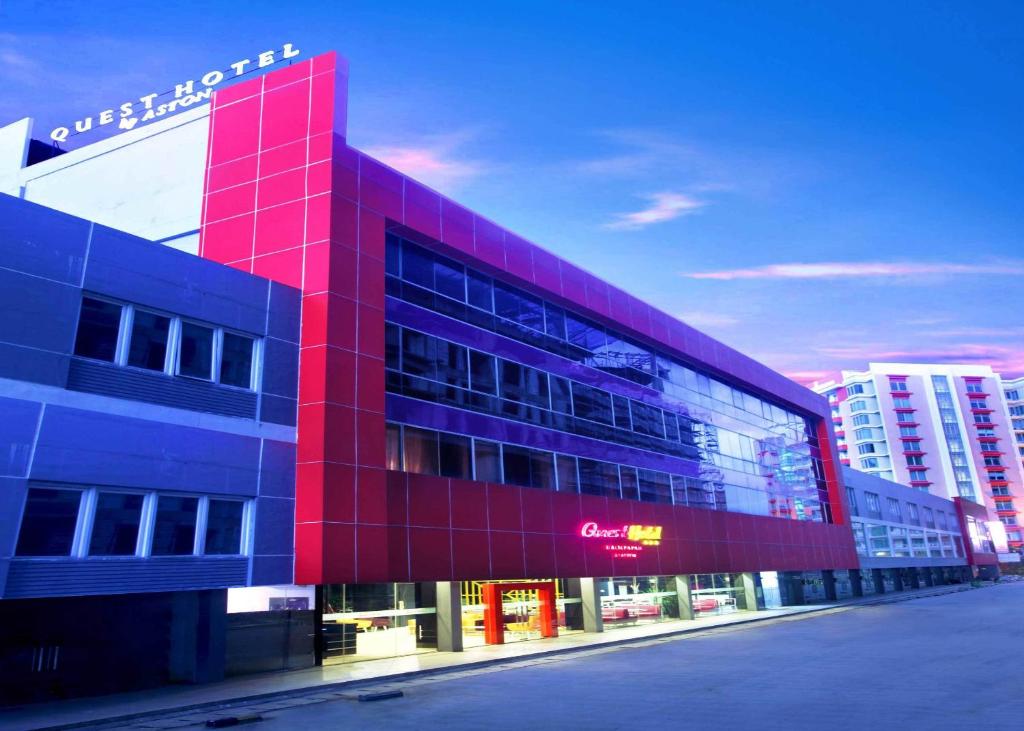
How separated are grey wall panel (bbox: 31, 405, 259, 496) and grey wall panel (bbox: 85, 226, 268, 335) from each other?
11.3 feet

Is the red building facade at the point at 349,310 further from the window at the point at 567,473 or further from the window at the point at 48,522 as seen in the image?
the window at the point at 48,522

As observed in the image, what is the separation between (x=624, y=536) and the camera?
121 ft

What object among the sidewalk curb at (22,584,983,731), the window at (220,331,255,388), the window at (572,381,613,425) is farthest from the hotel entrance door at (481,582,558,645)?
the window at (220,331,255,388)

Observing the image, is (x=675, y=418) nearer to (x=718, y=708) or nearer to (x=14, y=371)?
(x=718, y=708)

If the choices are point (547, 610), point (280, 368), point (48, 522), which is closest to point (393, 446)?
point (280, 368)

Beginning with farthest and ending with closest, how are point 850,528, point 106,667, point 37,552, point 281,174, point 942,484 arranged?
1. point 942,484
2. point 850,528
3. point 281,174
4. point 106,667
5. point 37,552

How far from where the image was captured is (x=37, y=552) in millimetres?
17594

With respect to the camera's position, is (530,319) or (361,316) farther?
(530,319)

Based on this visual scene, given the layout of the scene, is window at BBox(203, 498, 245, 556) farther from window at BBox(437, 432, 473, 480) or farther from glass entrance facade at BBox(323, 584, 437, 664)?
window at BBox(437, 432, 473, 480)

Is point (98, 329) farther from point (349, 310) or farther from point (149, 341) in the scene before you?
point (349, 310)

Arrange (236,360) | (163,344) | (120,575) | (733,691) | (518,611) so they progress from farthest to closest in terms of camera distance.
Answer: (518,611), (236,360), (163,344), (120,575), (733,691)

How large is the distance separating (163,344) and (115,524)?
5.08 meters

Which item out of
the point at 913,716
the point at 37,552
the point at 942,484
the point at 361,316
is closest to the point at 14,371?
the point at 37,552

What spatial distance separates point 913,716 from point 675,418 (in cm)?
3239
